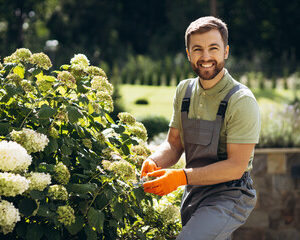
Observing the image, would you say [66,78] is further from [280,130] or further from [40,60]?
[280,130]

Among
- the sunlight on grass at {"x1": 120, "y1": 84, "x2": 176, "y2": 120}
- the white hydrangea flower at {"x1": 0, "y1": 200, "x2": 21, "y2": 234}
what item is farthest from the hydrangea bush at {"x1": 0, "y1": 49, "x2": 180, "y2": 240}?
the sunlight on grass at {"x1": 120, "y1": 84, "x2": 176, "y2": 120}

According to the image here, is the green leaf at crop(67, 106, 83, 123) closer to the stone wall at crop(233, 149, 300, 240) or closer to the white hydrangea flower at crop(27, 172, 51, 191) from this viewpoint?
the white hydrangea flower at crop(27, 172, 51, 191)

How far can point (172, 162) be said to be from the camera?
2.87m

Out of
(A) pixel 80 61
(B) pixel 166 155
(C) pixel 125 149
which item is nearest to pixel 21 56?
(A) pixel 80 61

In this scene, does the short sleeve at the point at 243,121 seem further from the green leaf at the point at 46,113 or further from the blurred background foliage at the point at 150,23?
the blurred background foliage at the point at 150,23

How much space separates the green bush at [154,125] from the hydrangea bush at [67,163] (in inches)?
169

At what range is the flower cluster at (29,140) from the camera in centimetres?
210

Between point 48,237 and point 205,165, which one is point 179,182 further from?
point 48,237

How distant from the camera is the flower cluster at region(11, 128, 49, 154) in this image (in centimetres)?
210

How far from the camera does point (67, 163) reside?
2389 mm

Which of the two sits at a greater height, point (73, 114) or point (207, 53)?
point (207, 53)

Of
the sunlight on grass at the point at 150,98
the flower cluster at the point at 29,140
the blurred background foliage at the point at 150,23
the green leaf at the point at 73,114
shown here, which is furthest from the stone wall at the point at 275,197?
the blurred background foliage at the point at 150,23

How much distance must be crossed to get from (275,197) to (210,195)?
3116 mm

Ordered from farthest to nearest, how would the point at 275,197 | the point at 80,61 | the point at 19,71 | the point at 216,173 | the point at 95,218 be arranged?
the point at 275,197 < the point at 80,61 < the point at 19,71 < the point at 216,173 < the point at 95,218
